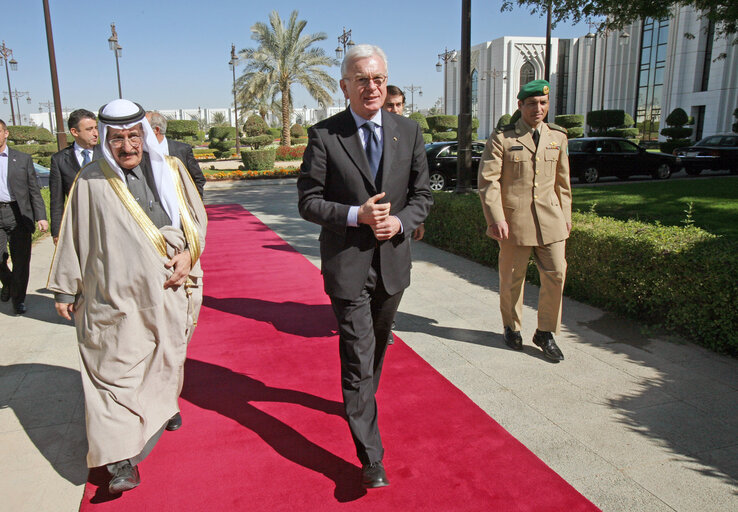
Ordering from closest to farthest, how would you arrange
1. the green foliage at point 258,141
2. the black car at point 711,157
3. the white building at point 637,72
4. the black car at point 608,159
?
the black car at point 608,159 → the black car at point 711,157 → the white building at point 637,72 → the green foliage at point 258,141

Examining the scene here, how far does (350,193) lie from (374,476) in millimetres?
1386

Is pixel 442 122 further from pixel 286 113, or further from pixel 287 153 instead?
pixel 287 153

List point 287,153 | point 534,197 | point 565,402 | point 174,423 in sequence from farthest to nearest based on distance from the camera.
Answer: point 287,153 < point 534,197 < point 565,402 < point 174,423

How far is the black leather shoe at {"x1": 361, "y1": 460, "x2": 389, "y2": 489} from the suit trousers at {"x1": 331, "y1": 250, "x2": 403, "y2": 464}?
0.03 m

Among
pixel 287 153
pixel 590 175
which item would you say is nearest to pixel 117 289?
pixel 590 175

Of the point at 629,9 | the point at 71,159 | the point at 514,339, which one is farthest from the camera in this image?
the point at 629,9

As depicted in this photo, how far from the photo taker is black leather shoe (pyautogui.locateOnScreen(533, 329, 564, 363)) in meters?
4.22

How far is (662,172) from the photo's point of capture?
59.0 ft

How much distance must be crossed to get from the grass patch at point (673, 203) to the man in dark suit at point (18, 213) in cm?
745

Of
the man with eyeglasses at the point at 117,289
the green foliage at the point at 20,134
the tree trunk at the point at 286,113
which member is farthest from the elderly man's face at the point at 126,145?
the green foliage at the point at 20,134

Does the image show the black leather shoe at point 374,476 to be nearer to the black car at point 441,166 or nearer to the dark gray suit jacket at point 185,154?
the dark gray suit jacket at point 185,154

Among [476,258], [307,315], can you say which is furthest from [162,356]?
[476,258]

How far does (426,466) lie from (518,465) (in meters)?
0.49

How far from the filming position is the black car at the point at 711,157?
18625 millimetres
